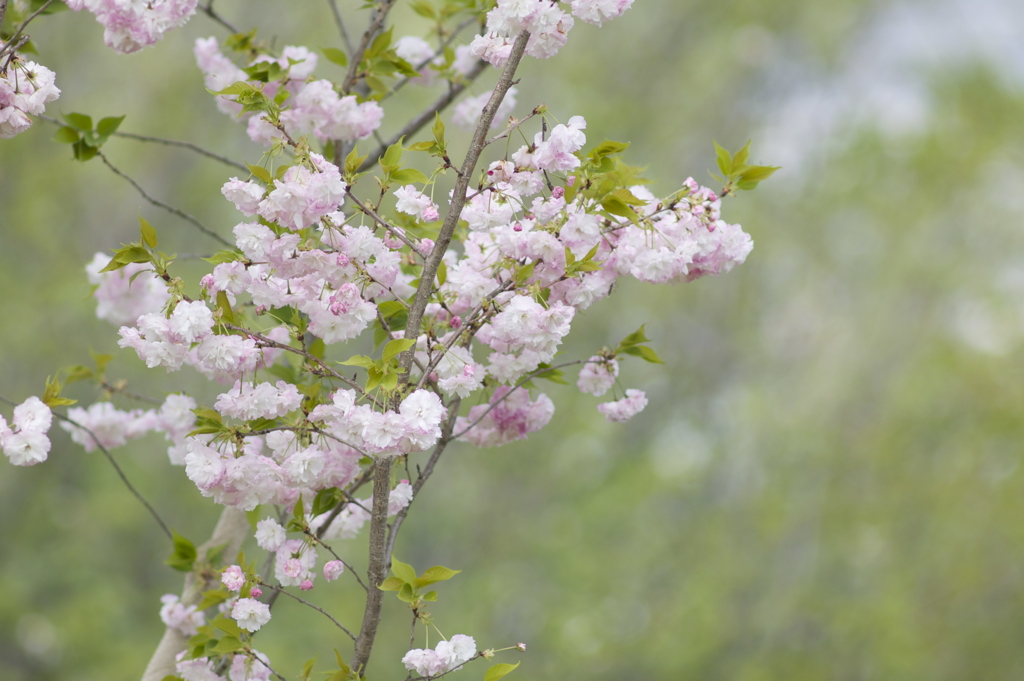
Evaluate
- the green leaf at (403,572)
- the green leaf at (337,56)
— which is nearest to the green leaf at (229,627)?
the green leaf at (403,572)

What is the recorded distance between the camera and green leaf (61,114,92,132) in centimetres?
223

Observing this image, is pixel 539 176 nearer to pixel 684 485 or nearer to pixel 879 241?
pixel 684 485

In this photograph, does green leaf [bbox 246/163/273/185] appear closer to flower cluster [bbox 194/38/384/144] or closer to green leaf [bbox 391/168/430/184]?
green leaf [bbox 391/168/430/184]

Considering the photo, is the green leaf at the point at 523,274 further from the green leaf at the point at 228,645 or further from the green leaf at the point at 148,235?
the green leaf at the point at 228,645

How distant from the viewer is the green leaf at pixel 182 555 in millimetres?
2129

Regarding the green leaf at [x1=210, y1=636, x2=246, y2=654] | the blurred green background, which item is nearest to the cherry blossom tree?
the green leaf at [x1=210, y1=636, x2=246, y2=654]

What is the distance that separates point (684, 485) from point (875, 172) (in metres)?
4.01

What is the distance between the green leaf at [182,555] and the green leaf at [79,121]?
102cm

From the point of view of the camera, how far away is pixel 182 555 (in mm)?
2158

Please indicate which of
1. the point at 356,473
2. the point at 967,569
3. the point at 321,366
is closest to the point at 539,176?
the point at 321,366

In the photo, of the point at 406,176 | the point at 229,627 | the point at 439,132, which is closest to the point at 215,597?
the point at 229,627

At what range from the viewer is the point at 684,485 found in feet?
32.5

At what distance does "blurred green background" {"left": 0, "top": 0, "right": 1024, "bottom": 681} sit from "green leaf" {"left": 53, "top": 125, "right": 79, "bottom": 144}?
4.86 metres

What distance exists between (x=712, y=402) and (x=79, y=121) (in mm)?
8252
